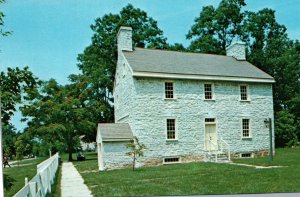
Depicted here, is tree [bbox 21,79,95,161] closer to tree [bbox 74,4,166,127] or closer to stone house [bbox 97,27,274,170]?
tree [bbox 74,4,166,127]

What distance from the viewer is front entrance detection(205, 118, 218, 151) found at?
1177 centimetres

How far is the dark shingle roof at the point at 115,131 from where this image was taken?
34.4ft

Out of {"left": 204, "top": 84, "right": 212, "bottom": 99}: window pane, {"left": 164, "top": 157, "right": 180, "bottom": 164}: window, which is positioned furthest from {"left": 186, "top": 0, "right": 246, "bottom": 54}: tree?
{"left": 164, "top": 157, "right": 180, "bottom": 164}: window

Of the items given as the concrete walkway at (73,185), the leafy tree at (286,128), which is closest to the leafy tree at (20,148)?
the concrete walkway at (73,185)

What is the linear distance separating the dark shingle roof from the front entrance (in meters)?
2.54

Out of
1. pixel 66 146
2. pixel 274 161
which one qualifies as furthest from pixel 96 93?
pixel 274 161

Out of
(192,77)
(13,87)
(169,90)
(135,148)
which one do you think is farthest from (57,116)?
(192,77)

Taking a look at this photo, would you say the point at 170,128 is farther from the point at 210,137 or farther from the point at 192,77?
the point at 192,77

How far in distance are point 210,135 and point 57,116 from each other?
6.50 meters

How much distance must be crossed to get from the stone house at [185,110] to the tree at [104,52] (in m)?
1.74

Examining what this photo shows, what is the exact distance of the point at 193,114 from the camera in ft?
38.9

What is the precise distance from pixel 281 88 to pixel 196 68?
175 inches

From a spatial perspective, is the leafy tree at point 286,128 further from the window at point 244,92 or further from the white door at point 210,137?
the window at point 244,92

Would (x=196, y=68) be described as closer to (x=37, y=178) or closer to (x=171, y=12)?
(x=171, y=12)
